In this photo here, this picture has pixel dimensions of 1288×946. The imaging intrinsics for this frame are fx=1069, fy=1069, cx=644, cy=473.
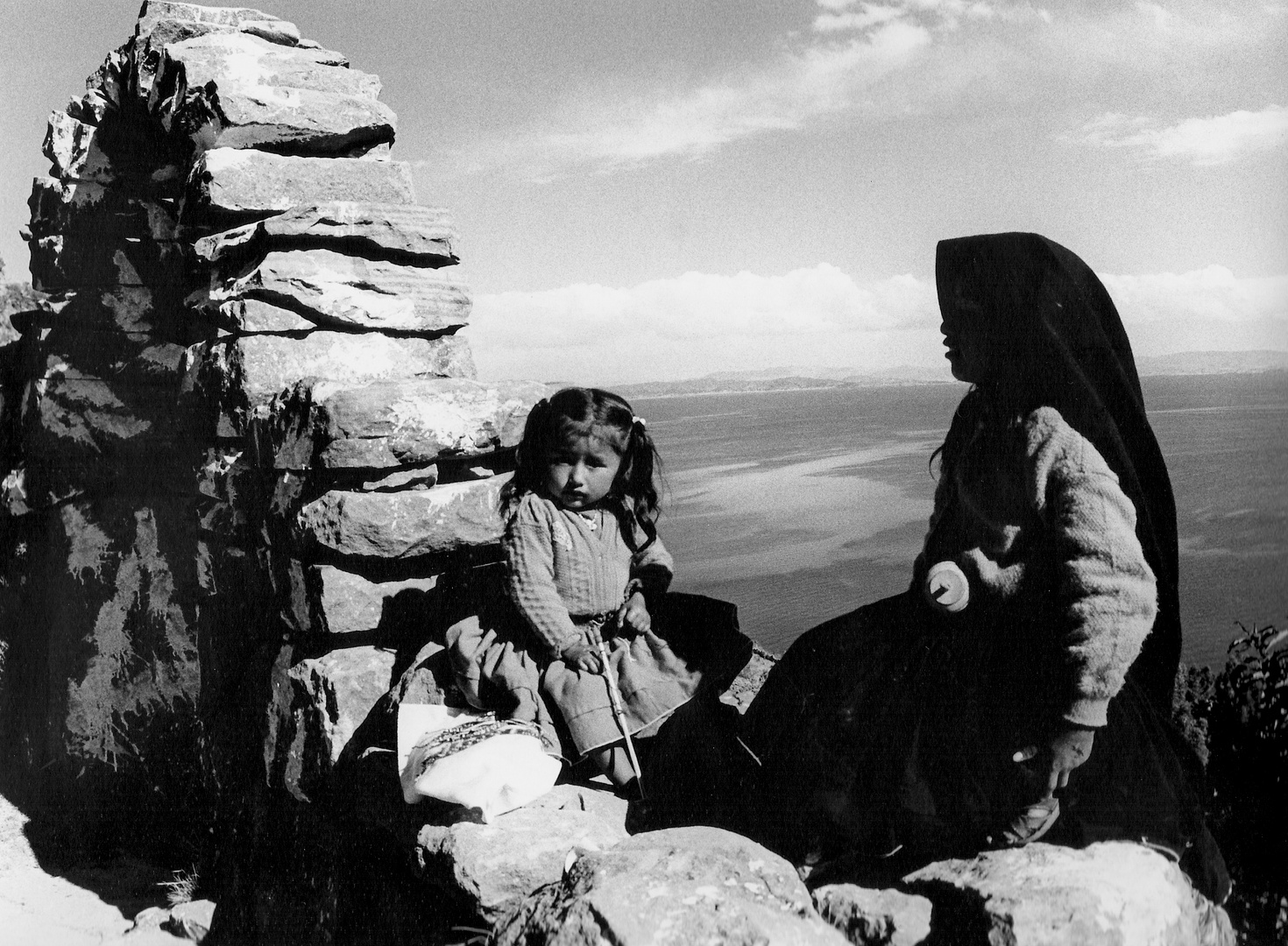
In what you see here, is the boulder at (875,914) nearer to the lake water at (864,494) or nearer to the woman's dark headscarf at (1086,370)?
the woman's dark headscarf at (1086,370)

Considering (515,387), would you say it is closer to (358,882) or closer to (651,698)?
(651,698)

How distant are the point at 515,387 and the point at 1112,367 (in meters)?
1.89

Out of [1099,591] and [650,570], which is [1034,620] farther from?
[650,570]

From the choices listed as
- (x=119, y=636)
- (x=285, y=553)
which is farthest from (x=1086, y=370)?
(x=119, y=636)

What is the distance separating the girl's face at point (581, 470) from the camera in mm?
2967

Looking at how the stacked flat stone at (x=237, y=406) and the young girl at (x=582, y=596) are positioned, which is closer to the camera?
the young girl at (x=582, y=596)

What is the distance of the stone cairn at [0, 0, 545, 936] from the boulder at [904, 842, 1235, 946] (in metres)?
1.81

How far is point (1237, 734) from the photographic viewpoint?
270 centimetres

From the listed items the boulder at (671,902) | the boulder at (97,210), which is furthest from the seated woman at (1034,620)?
the boulder at (97,210)

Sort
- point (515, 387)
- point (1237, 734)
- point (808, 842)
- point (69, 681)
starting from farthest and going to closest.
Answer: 1. point (69, 681)
2. point (515, 387)
3. point (1237, 734)
4. point (808, 842)

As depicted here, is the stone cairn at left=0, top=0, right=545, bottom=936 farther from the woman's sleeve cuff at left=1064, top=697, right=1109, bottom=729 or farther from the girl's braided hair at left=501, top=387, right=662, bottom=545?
the woman's sleeve cuff at left=1064, top=697, right=1109, bottom=729

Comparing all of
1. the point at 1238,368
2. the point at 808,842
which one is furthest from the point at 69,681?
the point at 1238,368

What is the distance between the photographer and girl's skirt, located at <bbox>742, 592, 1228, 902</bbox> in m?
2.14

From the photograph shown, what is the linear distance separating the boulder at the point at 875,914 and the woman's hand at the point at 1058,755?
1.14 feet
